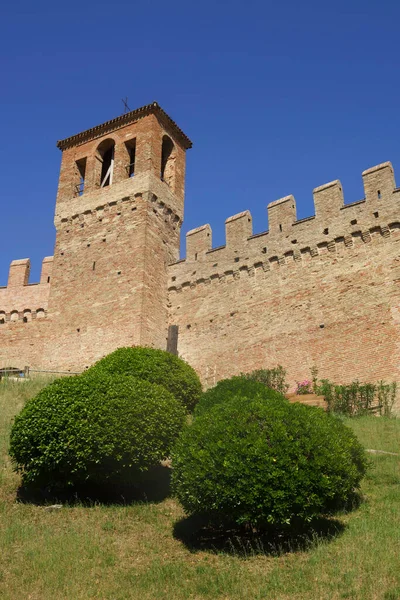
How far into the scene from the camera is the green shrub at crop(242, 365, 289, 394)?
15.3 meters

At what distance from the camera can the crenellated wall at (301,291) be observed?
573 inches

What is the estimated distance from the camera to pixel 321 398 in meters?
14.0

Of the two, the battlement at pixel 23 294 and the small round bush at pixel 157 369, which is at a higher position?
the battlement at pixel 23 294

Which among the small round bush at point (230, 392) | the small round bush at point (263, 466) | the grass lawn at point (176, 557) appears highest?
the small round bush at point (230, 392)

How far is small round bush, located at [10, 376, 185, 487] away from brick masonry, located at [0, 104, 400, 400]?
7347mm

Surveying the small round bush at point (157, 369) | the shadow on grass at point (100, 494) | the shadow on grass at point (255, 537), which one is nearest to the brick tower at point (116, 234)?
the small round bush at point (157, 369)

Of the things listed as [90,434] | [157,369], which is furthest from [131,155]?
[90,434]

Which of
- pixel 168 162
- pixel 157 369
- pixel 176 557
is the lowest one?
pixel 176 557

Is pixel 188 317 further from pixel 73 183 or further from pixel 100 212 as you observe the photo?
pixel 73 183

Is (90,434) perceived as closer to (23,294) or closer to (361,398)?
(361,398)

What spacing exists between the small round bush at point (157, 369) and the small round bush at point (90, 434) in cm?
273

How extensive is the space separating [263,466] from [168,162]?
16939mm

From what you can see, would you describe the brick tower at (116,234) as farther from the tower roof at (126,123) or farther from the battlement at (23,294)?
the battlement at (23,294)

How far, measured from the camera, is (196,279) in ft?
61.3
